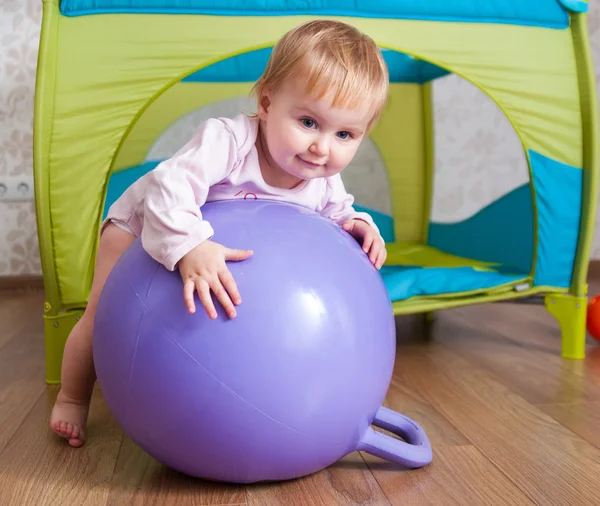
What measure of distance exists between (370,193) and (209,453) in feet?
5.53

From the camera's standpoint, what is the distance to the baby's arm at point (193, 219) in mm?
843

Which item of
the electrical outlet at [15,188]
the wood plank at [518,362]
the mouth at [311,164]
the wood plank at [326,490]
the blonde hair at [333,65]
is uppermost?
the blonde hair at [333,65]

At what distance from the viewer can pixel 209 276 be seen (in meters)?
0.84

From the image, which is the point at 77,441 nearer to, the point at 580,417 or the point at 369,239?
the point at 369,239

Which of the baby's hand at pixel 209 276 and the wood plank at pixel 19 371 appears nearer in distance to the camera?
the baby's hand at pixel 209 276

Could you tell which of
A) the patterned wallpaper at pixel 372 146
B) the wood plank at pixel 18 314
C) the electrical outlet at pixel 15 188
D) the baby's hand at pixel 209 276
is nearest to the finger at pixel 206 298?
the baby's hand at pixel 209 276

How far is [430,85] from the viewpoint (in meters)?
2.46

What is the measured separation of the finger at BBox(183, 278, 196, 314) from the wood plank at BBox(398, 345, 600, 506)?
0.52m

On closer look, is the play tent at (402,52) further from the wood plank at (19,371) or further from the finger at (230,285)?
the finger at (230,285)

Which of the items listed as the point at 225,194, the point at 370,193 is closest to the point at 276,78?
the point at 225,194

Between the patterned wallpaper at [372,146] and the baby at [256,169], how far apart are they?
1.18 meters

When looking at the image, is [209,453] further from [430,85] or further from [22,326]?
[430,85]

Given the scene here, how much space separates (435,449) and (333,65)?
0.60 metres

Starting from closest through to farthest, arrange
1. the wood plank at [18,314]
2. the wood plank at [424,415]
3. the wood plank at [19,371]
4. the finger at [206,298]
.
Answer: the finger at [206,298] → the wood plank at [424,415] → the wood plank at [19,371] → the wood plank at [18,314]
